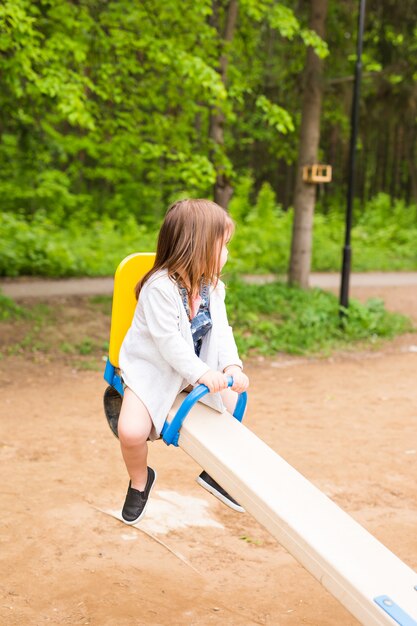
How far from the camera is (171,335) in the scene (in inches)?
121

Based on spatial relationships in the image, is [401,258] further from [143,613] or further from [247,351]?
[143,613]

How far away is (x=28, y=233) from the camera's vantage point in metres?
13.5

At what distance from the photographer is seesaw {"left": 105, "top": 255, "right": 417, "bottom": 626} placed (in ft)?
8.34

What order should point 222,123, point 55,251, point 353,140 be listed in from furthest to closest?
point 55,251
point 222,123
point 353,140

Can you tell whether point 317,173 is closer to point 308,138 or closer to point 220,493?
point 308,138

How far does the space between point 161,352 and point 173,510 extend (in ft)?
6.07

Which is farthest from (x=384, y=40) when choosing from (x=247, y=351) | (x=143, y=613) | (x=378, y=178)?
(x=378, y=178)

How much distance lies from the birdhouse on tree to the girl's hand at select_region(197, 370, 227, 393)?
7882 mm

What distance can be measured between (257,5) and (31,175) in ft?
34.7

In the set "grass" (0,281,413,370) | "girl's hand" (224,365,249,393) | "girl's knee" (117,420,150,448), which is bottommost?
"grass" (0,281,413,370)

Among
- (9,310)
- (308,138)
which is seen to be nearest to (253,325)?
(308,138)

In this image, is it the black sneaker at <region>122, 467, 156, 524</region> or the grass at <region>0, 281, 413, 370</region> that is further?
the grass at <region>0, 281, 413, 370</region>

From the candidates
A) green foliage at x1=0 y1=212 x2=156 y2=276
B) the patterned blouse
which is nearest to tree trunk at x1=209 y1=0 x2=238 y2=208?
green foliage at x1=0 y1=212 x2=156 y2=276

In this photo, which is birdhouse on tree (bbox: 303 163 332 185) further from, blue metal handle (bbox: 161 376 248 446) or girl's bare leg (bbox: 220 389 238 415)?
blue metal handle (bbox: 161 376 248 446)
